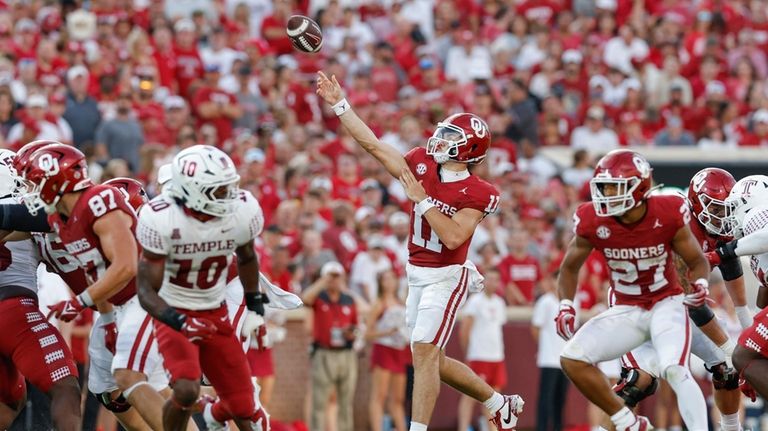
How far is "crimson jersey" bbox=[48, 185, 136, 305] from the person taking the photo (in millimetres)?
8758

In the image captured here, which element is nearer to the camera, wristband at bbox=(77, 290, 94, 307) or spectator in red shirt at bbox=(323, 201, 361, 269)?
wristband at bbox=(77, 290, 94, 307)

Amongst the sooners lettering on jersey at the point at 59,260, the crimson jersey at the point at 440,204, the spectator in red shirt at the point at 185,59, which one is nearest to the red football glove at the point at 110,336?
the sooners lettering on jersey at the point at 59,260

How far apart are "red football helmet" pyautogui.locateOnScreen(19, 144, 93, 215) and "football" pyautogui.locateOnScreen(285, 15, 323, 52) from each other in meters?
1.96

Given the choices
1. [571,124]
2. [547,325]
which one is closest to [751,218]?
[547,325]

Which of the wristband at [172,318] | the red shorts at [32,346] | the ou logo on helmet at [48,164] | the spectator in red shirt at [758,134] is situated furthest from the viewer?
the spectator in red shirt at [758,134]

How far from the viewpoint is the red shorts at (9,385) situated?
9.55 m

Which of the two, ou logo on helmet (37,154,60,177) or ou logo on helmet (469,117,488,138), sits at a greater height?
ou logo on helmet (469,117,488,138)

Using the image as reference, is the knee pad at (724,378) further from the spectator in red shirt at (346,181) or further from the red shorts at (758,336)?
the spectator in red shirt at (346,181)

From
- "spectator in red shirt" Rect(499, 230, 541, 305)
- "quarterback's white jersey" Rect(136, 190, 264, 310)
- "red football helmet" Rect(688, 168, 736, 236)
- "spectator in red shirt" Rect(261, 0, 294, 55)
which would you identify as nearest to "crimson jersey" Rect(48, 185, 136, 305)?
"quarterback's white jersey" Rect(136, 190, 264, 310)

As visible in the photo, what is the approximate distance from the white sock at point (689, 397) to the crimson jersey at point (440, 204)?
172 cm

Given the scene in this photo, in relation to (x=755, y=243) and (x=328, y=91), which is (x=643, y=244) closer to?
(x=755, y=243)

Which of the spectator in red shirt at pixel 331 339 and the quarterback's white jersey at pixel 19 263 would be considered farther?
the spectator in red shirt at pixel 331 339

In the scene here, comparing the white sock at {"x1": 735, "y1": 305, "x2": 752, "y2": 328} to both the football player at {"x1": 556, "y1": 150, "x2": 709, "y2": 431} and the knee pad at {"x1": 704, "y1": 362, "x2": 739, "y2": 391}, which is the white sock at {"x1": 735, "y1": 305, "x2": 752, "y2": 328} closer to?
the knee pad at {"x1": 704, "y1": 362, "x2": 739, "y2": 391}

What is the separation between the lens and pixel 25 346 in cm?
926
